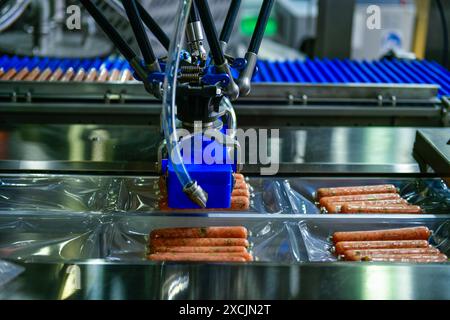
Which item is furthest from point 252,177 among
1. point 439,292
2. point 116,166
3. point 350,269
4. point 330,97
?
point 330,97

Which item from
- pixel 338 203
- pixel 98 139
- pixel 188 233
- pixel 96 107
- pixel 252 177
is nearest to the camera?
pixel 188 233

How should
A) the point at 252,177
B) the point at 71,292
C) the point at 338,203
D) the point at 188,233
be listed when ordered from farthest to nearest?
the point at 252,177
the point at 338,203
the point at 188,233
the point at 71,292

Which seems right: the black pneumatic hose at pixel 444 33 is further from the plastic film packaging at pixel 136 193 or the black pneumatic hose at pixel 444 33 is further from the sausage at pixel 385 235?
the sausage at pixel 385 235

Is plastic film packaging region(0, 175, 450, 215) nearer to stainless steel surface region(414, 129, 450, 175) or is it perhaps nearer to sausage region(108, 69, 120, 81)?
stainless steel surface region(414, 129, 450, 175)

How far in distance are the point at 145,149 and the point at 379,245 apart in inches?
33.3

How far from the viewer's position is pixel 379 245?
1.49 metres

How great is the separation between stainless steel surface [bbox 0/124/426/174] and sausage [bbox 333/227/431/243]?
1.18 ft

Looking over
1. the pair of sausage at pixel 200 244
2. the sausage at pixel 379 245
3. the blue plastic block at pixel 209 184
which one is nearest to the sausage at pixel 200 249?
the pair of sausage at pixel 200 244

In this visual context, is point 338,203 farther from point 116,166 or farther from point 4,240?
point 4,240

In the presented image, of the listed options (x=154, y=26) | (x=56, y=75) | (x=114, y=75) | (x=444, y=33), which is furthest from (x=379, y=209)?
(x=444, y=33)

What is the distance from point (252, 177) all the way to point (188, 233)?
1.25 ft

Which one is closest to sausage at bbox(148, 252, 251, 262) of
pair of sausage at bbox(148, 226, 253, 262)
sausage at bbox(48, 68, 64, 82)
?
pair of sausage at bbox(148, 226, 253, 262)

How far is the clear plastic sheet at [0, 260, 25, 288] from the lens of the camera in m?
1.23
